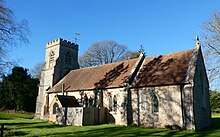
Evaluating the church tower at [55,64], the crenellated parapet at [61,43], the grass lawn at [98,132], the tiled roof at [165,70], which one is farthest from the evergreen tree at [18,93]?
the tiled roof at [165,70]

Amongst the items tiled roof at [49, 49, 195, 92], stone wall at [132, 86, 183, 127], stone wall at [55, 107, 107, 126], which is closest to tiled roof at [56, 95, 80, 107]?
stone wall at [55, 107, 107, 126]

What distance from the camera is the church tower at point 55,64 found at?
36.0 metres

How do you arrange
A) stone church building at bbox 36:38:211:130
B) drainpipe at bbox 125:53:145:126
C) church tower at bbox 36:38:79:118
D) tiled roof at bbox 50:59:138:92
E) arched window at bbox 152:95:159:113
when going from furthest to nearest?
church tower at bbox 36:38:79:118, tiled roof at bbox 50:59:138:92, drainpipe at bbox 125:53:145:126, arched window at bbox 152:95:159:113, stone church building at bbox 36:38:211:130

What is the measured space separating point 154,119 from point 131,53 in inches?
1246

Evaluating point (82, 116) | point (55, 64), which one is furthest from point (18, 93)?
point (82, 116)

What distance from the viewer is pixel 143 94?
22719 mm

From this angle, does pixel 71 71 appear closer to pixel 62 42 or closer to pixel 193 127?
pixel 62 42

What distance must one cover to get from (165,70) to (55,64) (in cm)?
2083

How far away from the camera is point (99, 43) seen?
165ft

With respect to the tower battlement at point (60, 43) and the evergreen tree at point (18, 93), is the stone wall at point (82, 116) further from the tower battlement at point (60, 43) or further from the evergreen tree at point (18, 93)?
the evergreen tree at point (18, 93)

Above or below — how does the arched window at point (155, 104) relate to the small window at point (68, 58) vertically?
below

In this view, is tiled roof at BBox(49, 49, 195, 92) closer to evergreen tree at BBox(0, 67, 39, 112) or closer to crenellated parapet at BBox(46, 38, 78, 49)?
crenellated parapet at BBox(46, 38, 78, 49)

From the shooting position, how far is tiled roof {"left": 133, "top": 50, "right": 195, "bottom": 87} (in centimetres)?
2131

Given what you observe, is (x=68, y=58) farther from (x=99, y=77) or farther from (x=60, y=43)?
(x=99, y=77)
